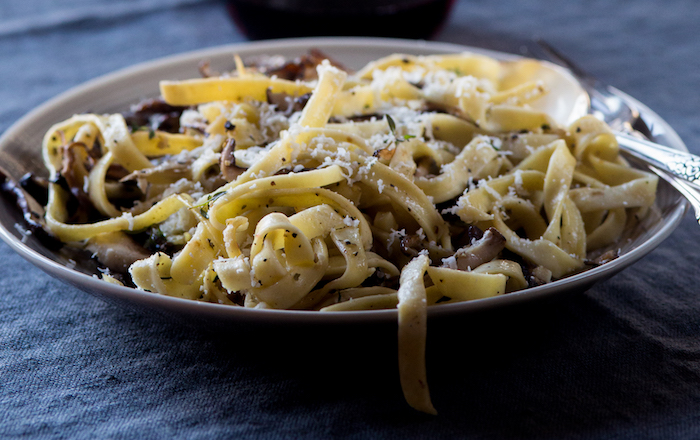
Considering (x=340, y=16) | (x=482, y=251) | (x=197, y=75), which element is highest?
(x=482, y=251)

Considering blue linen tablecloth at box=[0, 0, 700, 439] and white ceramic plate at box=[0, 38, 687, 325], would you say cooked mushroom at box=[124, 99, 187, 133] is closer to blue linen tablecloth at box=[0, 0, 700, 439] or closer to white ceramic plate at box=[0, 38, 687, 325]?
white ceramic plate at box=[0, 38, 687, 325]

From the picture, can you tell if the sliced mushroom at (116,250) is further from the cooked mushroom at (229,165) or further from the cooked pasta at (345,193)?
the cooked mushroom at (229,165)

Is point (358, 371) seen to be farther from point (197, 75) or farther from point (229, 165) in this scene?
point (197, 75)

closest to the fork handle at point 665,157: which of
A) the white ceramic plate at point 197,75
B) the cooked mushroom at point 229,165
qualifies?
the white ceramic plate at point 197,75

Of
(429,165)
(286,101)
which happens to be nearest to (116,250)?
(286,101)

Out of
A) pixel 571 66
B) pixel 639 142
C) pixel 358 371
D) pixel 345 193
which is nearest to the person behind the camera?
pixel 358 371

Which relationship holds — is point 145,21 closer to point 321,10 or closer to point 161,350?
point 321,10
